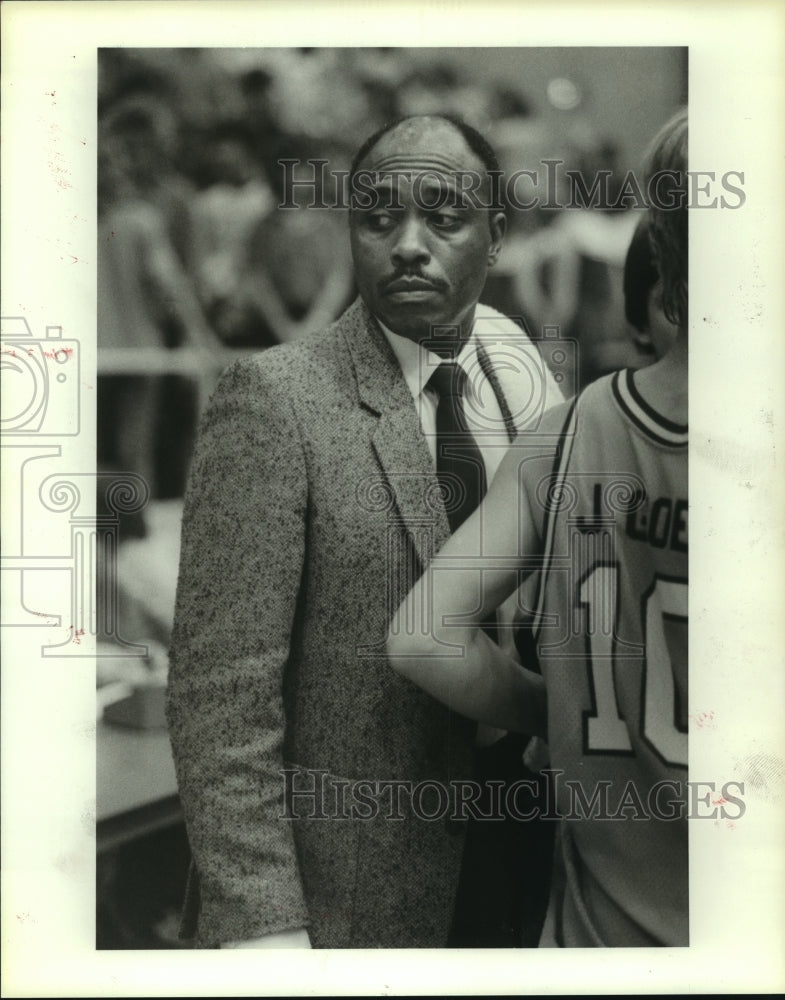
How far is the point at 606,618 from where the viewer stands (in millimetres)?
2072

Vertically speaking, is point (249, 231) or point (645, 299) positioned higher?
point (249, 231)

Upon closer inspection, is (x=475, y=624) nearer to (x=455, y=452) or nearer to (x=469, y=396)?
(x=455, y=452)

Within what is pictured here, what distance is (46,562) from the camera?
83.1 inches

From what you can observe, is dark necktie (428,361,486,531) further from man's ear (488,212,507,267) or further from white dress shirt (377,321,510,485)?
man's ear (488,212,507,267)

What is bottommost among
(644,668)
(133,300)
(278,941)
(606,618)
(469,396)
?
(278,941)

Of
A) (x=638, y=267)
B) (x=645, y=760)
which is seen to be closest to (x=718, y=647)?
Result: (x=645, y=760)

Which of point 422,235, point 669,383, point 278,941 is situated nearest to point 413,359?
point 422,235

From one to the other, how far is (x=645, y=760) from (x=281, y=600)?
32.4 inches

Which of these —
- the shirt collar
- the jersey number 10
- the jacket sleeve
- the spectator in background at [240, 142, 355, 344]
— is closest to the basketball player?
the jersey number 10

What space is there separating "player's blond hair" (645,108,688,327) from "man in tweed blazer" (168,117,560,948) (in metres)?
0.32

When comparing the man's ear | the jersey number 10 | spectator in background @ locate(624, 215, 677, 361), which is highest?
the man's ear

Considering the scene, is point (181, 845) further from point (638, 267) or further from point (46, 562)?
point (638, 267)

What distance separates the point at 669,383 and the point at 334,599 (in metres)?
0.82

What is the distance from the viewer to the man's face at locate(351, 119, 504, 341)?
2.05 m
